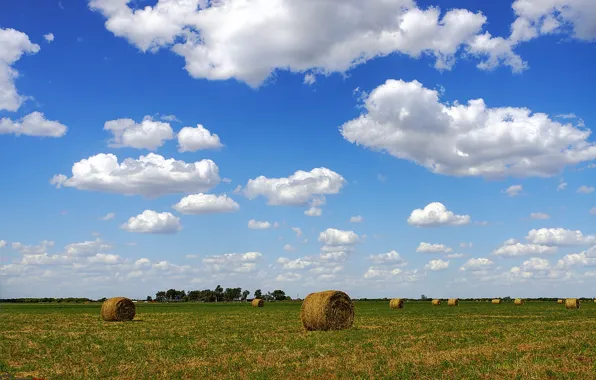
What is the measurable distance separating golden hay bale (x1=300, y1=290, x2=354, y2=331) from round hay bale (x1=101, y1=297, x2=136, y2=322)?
18.1m

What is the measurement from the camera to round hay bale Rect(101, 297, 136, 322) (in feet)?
138

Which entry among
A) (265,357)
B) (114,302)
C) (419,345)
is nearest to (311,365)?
(265,357)

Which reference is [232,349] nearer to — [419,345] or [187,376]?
[187,376]

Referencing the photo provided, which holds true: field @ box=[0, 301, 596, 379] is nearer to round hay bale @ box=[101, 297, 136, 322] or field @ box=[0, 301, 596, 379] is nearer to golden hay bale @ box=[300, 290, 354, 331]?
golden hay bale @ box=[300, 290, 354, 331]

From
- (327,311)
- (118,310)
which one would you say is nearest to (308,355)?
(327,311)

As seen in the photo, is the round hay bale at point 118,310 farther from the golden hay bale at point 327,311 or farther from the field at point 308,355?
the golden hay bale at point 327,311

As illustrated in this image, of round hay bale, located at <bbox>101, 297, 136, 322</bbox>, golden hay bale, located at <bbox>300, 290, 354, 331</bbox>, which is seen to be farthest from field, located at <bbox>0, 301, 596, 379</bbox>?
round hay bale, located at <bbox>101, 297, 136, 322</bbox>

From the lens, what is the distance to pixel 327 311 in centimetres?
3061

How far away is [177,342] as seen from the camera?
23.6m

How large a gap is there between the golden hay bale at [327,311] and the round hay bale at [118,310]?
18130 millimetres

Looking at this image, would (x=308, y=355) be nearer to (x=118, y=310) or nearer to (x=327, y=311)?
(x=327, y=311)

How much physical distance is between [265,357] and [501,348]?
9.10 m

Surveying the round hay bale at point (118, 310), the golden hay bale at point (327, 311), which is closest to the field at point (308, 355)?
the golden hay bale at point (327, 311)

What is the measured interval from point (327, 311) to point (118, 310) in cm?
2006
